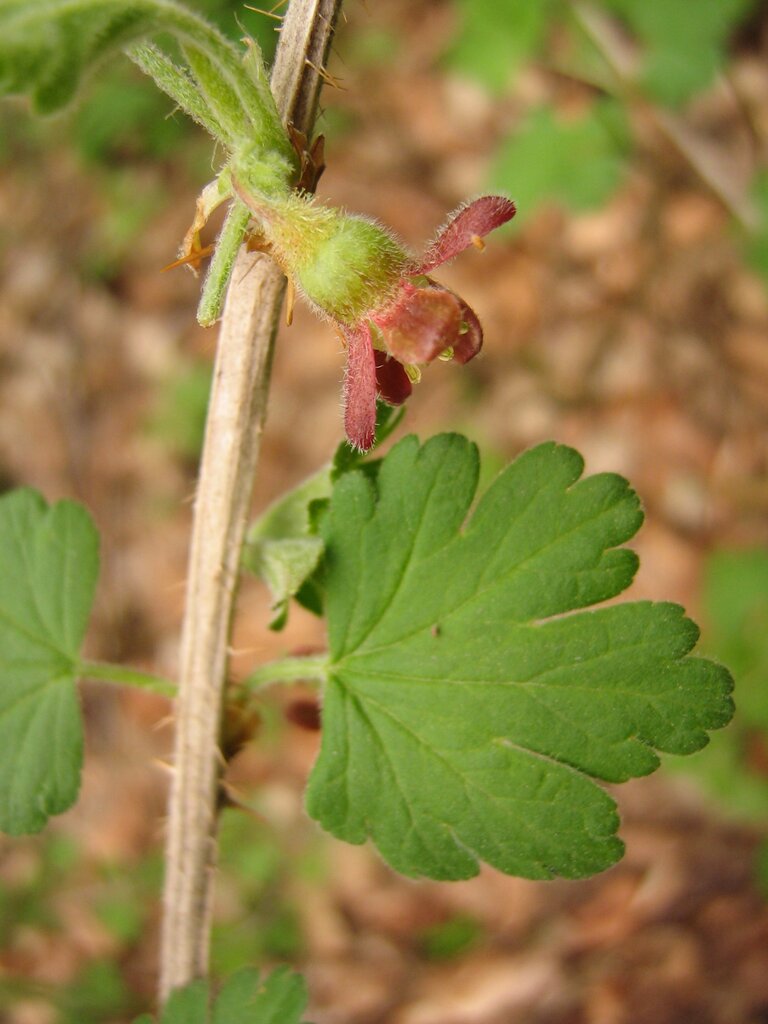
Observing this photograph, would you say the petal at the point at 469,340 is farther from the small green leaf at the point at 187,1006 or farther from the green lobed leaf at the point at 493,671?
the small green leaf at the point at 187,1006

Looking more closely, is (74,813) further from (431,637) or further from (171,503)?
(431,637)

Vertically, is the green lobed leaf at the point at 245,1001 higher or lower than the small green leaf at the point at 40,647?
lower

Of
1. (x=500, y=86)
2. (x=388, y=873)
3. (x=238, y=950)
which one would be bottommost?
(x=238, y=950)

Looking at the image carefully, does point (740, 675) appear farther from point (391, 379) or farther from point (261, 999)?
point (391, 379)

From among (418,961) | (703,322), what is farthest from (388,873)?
(703,322)

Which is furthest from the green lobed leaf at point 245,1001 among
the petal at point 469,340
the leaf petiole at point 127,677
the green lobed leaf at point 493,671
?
the petal at point 469,340
